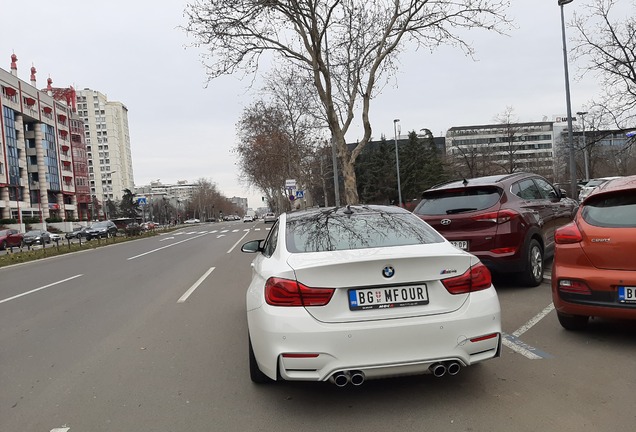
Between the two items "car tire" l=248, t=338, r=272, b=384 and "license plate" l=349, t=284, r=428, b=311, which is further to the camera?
"car tire" l=248, t=338, r=272, b=384

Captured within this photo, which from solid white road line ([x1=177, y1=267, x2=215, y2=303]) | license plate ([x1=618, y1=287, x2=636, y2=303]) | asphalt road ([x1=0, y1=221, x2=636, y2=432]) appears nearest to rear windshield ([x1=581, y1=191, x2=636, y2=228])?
license plate ([x1=618, y1=287, x2=636, y2=303])

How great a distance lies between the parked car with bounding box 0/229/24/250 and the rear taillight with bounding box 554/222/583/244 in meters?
37.1

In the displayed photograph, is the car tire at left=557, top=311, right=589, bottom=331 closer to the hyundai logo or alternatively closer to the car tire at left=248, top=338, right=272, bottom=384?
the hyundai logo

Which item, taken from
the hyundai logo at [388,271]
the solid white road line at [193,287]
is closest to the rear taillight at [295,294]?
the hyundai logo at [388,271]

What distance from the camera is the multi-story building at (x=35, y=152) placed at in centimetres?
6088

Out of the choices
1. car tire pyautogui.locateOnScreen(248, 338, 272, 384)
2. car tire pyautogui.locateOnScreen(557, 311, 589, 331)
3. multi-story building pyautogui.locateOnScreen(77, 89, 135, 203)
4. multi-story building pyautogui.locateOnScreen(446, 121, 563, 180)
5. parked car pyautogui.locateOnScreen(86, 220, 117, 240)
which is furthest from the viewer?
multi-story building pyautogui.locateOnScreen(77, 89, 135, 203)

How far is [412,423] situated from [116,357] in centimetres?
328

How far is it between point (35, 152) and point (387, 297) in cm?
7939

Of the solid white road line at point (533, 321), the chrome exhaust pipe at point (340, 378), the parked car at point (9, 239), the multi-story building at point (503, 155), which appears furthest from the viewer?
the multi-story building at point (503, 155)

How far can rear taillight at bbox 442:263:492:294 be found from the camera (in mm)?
3361

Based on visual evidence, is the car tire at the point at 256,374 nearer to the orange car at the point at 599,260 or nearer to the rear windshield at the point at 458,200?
the orange car at the point at 599,260

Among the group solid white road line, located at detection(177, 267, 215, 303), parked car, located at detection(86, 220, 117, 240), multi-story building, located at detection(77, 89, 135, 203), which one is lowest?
solid white road line, located at detection(177, 267, 215, 303)

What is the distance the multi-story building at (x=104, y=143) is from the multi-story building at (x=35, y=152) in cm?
5155

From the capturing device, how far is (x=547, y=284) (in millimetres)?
7391
